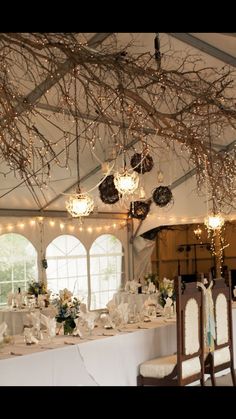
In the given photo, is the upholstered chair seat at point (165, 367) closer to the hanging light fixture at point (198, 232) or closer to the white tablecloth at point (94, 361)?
the white tablecloth at point (94, 361)

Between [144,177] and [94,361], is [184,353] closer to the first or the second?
[94,361]

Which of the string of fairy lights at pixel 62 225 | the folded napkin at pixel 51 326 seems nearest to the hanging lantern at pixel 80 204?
the folded napkin at pixel 51 326

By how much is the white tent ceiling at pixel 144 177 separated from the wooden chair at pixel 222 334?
7.30 feet

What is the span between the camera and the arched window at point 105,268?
1363 centimetres

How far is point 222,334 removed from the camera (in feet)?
19.6

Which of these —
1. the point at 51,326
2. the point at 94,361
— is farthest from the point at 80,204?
the point at 94,361

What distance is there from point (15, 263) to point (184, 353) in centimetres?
720

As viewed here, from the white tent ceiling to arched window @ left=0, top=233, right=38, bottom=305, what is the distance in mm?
644

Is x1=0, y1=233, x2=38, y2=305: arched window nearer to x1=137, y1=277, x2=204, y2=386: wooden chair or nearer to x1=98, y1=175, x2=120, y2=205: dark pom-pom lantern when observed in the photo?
x1=98, y1=175, x2=120, y2=205: dark pom-pom lantern

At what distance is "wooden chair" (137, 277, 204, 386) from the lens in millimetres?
5098

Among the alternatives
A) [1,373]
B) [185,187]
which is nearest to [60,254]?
[185,187]

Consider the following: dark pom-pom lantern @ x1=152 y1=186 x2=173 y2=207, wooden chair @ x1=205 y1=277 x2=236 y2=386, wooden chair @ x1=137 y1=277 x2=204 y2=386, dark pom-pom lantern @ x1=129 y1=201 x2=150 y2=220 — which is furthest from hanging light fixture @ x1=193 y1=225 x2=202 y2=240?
wooden chair @ x1=137 y1=277 x2=204 y2=386

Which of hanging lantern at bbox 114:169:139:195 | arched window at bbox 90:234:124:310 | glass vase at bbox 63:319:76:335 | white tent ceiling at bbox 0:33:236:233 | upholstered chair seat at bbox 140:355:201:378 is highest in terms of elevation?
white tent ceiling at bbox 0:33:236:233

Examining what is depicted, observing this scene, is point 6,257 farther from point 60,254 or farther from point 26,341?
point 26,341
